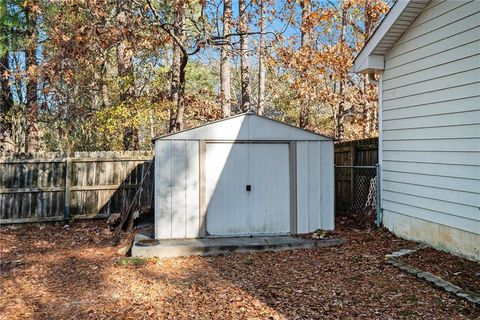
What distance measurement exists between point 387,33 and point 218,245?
4863 mm

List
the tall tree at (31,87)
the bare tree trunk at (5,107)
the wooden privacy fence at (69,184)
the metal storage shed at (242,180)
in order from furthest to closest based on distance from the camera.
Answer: the bare tree trunk at (5,107) → the tall tree at (31,87) → the wooden privacy fence at (69,184) → the metal storage shed at (242,180)

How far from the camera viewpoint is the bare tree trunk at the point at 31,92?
1065 cm

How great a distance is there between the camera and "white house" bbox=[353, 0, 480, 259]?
5512mm

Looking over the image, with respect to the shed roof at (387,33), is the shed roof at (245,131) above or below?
below

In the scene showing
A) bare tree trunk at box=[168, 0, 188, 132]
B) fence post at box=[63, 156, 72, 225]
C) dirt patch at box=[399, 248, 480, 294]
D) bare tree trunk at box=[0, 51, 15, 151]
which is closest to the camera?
dirt patch at box=[399, 248, 480, 294]

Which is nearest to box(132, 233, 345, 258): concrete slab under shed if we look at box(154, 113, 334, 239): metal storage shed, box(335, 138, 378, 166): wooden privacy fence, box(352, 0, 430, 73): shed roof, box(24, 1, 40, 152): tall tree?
box(154, 113, 334, 239): metal storage shed

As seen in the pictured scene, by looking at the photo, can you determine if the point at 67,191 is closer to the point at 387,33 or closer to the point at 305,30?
the point at 387,33

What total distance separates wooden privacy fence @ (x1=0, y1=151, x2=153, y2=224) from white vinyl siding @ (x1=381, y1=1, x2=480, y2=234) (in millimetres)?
5802

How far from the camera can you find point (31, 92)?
11.8 metres

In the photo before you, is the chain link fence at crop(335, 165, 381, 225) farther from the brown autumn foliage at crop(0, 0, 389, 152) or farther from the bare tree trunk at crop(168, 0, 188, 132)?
the bare tree trunk at crop(168, 0, 188, 132)

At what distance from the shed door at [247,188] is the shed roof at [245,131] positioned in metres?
0.17

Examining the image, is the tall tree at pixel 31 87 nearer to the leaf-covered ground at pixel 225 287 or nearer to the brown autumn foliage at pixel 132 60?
the brown autumn foliage at pixel 132 60

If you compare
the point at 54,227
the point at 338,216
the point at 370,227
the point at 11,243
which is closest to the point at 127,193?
the point at 54,227

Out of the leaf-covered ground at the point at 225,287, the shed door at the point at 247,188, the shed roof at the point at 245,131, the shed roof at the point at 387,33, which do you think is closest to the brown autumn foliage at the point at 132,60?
the shed roof at the point at 387,33
